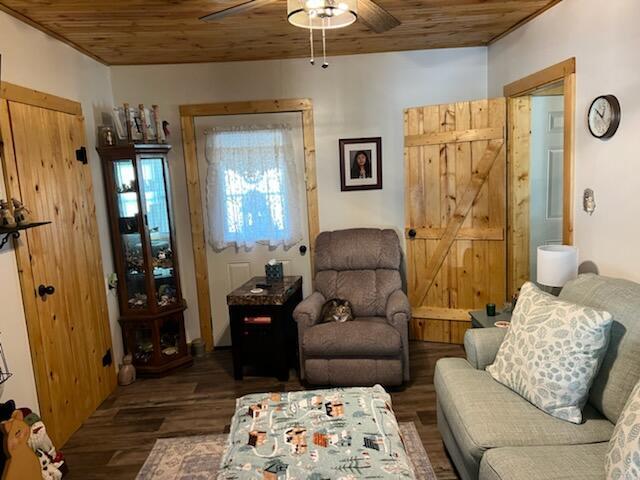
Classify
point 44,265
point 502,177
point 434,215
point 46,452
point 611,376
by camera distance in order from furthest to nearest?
point 434,215, point 502,177, point 44,265, point 46,452, point 611,376

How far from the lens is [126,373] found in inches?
138

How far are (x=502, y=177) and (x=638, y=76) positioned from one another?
58.3 inches

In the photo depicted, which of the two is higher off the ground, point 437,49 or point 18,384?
point 437,49

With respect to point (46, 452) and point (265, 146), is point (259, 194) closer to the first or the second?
point (265, 146)

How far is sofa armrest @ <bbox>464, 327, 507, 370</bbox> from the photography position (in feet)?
7.79

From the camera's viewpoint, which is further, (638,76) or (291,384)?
(291,384)

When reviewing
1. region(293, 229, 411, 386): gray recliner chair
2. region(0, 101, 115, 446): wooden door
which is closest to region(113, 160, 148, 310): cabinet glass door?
region(0, 101, 115, 446): wooden door

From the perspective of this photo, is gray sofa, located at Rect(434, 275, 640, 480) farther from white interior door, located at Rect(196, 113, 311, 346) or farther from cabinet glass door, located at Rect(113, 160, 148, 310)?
cabinet glass door, located at Rect(113, 160, 148, 310)

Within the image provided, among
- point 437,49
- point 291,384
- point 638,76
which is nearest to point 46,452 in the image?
point 291,384

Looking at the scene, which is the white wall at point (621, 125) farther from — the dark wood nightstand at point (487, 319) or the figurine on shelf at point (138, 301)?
the figurine on shelf at point (138, 301)

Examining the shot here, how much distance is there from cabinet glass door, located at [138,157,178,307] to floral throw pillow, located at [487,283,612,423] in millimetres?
2706

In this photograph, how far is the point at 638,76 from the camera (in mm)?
2141

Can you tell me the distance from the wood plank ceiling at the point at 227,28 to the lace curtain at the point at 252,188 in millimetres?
681

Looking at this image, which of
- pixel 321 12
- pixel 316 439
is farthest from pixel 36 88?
pixel 316 439
